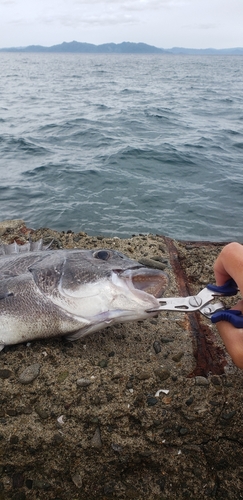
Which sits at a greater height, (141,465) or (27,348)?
(27,348)

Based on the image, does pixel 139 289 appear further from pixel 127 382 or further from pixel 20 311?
pixel 20 311

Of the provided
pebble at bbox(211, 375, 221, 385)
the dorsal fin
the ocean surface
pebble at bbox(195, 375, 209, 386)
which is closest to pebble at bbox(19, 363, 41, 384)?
pebble at bbox(195, 375, 209, 386)

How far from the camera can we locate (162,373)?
114 inches

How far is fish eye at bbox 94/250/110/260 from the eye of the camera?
10.4 feet

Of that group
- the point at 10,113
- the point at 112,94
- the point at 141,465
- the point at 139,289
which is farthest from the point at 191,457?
the point at 112,94

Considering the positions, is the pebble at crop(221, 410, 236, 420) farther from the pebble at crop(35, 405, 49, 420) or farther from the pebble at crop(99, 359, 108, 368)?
the pebble at crop(35, 405, 49, 420)

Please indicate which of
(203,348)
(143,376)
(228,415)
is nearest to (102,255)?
(143,376)

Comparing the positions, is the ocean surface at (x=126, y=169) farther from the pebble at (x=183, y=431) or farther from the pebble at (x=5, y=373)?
the pebble at (x=183, y=431)

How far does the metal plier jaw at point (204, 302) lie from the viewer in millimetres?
2807

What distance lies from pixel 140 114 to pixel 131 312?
20972 millimetres

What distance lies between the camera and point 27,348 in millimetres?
3037

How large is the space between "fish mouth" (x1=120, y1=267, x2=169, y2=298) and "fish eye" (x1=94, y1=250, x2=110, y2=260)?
28cm

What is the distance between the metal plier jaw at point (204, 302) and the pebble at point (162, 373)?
1.48 ft

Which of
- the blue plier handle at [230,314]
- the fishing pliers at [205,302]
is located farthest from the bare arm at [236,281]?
the fishing pliers at [205,302]
